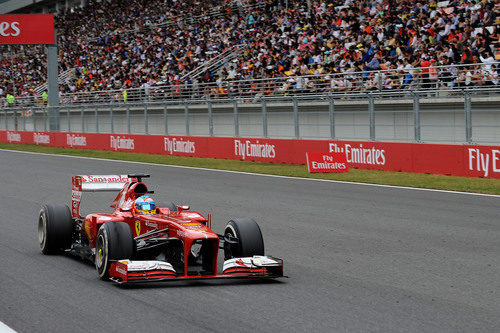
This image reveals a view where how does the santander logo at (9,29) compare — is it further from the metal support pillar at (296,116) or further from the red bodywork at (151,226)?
the red bodywork at (151,226)

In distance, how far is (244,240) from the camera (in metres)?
7.70

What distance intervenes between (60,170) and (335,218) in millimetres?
13062

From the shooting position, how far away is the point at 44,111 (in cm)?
3891

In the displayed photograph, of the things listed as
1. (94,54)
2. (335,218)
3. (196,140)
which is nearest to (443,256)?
(335,218)

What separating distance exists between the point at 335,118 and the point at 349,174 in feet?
9.68

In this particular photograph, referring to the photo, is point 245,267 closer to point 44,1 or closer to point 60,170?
point 60,170

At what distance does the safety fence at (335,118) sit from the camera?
18.7 meters

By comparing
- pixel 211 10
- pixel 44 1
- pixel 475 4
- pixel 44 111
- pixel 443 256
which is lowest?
pixel 443 256

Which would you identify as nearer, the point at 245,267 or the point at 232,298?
the point at 232,298

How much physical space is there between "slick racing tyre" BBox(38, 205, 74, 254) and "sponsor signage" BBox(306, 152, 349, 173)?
1191cm

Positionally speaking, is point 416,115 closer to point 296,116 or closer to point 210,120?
point 296,116

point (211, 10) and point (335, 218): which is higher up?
point (211, 10)

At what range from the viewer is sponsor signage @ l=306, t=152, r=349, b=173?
806 inches

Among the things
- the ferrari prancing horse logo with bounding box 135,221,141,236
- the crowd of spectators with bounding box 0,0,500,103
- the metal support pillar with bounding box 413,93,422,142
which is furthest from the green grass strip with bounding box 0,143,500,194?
the ferrari prancing horse logo with bounding box 135,221,141,236
